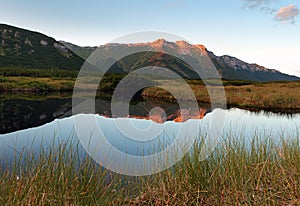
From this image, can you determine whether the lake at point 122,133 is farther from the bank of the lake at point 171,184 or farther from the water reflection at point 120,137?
the bank of the lake at point 171,184

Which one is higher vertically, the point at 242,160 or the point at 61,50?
the point at 61,50

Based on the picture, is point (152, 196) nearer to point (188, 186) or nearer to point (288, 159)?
point (188, 186)

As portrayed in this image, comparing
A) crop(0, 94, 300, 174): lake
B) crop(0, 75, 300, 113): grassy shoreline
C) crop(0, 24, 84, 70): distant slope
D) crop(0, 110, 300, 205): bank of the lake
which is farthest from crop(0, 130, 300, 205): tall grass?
crop(0, 24, 84, 70): distant slope

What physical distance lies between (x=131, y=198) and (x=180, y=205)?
1.02 m

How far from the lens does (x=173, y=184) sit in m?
4.69

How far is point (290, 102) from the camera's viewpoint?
2428 centimetres

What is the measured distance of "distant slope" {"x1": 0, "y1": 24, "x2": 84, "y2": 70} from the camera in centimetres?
11515

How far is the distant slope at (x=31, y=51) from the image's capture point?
11515 centimetres

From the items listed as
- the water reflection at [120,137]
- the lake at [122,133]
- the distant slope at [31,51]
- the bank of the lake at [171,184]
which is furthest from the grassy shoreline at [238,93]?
the distant slope at [31,51]

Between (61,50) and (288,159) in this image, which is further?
(61,50)

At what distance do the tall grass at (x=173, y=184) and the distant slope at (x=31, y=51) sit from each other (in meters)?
113

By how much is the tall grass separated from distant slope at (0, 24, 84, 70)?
11252 cm

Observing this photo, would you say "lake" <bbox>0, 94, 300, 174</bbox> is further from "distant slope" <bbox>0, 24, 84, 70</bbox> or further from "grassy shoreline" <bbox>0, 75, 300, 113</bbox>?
"distant slope" <bbox>0, 24, 84, 70</bbox>

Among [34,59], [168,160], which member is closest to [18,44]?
[34,59]
